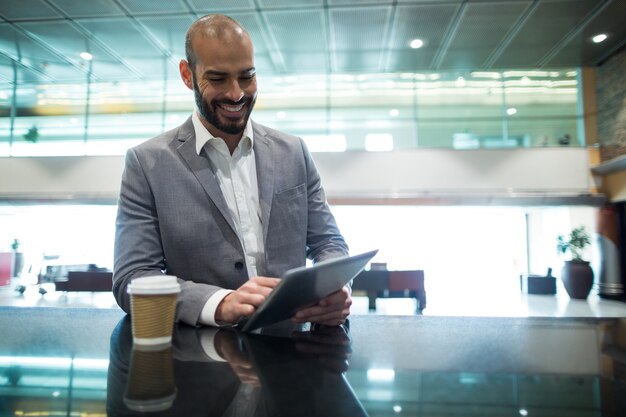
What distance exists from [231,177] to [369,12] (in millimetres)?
6446

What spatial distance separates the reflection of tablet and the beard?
0.68 metres

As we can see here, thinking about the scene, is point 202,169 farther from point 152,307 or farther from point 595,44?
point 595,44

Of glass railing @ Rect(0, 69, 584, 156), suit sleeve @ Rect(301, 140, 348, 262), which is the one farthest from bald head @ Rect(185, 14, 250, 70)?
glass railing @ Rect(0, 69, 584, 156)

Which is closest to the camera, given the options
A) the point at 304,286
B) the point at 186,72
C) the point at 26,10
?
the point at 304,286

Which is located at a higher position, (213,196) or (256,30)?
(256,30)

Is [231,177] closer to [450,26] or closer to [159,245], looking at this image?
[159,245]

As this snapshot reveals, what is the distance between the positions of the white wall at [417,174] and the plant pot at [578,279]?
1.60m

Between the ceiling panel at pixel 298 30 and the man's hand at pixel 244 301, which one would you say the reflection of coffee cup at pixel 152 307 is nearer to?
the man's hand at pixel 244 301

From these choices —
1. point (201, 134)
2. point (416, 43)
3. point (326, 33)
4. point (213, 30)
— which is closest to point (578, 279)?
point (416, 43)

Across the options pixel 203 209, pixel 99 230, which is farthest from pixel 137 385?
pixel 99 230

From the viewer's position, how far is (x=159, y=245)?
1.27 meters

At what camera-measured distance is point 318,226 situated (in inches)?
59.0

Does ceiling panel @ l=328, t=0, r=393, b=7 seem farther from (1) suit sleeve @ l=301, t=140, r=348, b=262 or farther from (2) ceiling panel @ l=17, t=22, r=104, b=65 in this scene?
(1) suit sleeve @ l=301, t=140, r=348, b=262

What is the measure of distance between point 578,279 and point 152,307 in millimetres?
10246
